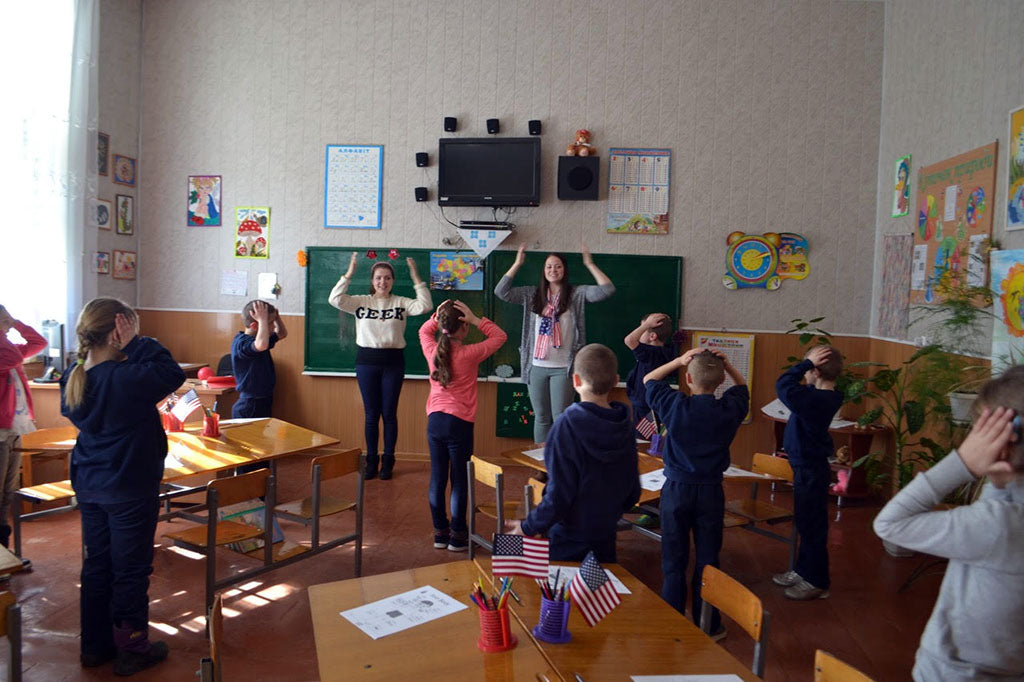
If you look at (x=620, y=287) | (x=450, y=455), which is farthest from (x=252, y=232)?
(x=450, y=455)

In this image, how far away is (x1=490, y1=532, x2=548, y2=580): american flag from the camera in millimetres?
1983

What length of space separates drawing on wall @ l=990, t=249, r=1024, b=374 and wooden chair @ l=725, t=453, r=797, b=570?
1.28 m

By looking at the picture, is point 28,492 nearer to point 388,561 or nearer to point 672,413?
point 388,561

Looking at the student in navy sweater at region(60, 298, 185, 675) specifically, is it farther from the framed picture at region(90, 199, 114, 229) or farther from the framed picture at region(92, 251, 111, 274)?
the framed picture at region(92, 251, 111, 274)

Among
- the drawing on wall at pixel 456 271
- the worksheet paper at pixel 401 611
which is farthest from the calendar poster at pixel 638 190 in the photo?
the worksheet paper at pixel 401 611

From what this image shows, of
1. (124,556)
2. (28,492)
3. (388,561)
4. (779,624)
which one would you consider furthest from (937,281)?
(28,492)

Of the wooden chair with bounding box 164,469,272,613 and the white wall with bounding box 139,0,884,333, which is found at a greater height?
the white wall with bounding box 139,0,884,333

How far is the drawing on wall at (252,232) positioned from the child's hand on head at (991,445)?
6.22m

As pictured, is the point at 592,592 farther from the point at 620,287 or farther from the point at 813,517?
the point at 620,287

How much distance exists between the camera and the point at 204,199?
6.93 m

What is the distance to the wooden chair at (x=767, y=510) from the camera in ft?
13.1

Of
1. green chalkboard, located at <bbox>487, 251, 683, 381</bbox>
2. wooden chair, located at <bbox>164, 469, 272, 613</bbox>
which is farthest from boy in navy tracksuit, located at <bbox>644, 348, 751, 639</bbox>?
green chalkboard, located at <bbox>487, 251, 683, 381</bbox>

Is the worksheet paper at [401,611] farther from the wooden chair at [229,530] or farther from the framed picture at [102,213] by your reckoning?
the framed picture at [102,213]

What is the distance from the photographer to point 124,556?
2.92 metres
